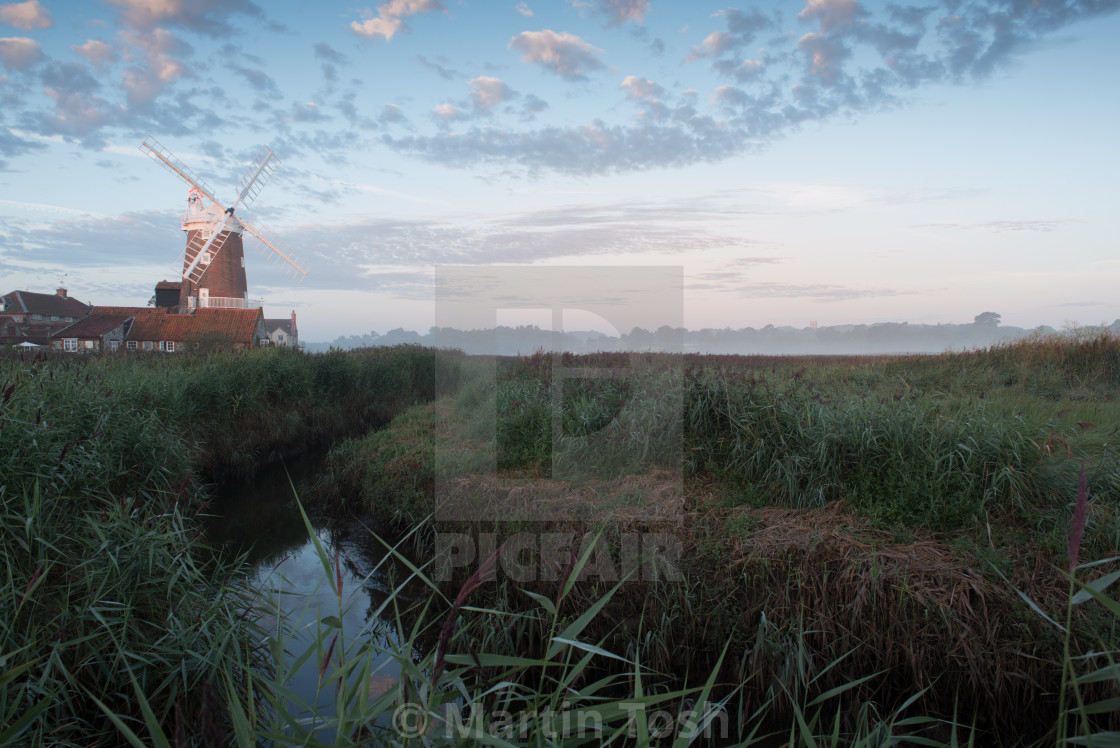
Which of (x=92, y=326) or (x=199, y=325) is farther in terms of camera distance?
(x=92, y=326)

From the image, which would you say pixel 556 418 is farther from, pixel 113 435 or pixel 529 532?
pixel 113 435

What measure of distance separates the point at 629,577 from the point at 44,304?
183 ft

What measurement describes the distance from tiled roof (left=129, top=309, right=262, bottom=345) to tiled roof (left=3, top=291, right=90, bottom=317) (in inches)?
644

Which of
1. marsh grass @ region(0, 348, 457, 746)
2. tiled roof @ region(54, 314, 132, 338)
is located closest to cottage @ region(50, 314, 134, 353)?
tiled roof @ region(54, 314, 132, 338)

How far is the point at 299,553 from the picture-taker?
571 centimetres

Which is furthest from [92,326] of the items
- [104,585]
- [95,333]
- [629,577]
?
[629,577]

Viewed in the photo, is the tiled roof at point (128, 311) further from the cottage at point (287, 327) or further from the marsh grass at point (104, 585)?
the marsh grass at point (104, 585)

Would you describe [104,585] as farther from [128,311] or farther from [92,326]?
[128,311]

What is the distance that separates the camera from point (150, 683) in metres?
2.66

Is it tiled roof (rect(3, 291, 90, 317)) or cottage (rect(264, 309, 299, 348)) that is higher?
tiled roof (rect(3, 291, 90, 317))

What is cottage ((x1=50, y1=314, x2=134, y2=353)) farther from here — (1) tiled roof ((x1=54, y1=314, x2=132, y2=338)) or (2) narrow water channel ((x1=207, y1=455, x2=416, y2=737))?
(2) narrow water channel ((x1=207, y1=455, x2=416, y2=737))

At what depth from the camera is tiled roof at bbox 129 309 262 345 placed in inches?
1079

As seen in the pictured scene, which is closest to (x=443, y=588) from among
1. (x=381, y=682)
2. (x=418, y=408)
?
(x=381, y=682)

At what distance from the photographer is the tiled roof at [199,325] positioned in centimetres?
2741
